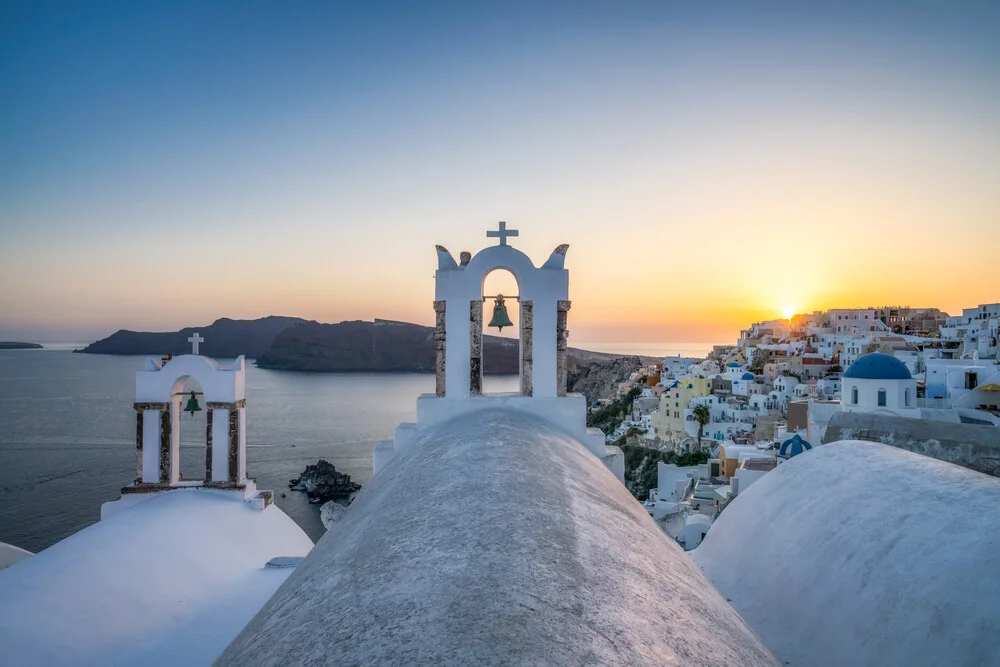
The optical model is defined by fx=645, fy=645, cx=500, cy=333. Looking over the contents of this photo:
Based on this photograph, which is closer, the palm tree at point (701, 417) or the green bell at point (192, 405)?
the green bell at point (192, 405)

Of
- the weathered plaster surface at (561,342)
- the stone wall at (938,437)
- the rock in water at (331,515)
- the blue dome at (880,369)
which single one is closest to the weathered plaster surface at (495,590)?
the rock in water at (331,515)

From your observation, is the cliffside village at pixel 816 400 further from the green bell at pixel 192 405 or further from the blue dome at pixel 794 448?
the green bell at pixel 192 405

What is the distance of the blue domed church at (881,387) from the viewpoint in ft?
62.7

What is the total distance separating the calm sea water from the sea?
6cm

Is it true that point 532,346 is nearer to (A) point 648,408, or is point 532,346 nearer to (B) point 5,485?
(B) point 5,485

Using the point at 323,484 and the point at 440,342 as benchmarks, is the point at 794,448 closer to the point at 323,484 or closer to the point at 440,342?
the point at 440,342

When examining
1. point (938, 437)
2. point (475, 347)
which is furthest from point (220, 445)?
point (938, 437)

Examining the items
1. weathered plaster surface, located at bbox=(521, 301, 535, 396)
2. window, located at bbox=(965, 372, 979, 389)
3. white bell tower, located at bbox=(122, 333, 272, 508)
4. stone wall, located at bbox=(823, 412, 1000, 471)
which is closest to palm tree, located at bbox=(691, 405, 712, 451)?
window, located at bbox=(965, 372, 979, 389)

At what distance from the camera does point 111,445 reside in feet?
134

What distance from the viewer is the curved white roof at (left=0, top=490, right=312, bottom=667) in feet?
13.1

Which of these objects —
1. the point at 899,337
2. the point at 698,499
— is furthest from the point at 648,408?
the point at 698,499

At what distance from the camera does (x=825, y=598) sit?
13.9 feet

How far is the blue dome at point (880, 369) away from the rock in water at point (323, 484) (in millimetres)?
23074

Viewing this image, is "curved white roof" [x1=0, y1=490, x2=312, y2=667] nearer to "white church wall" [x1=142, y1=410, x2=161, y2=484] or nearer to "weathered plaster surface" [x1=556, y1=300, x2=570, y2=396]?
"white church wall" [x1=142, y1=410, x2=161, y2=484]
